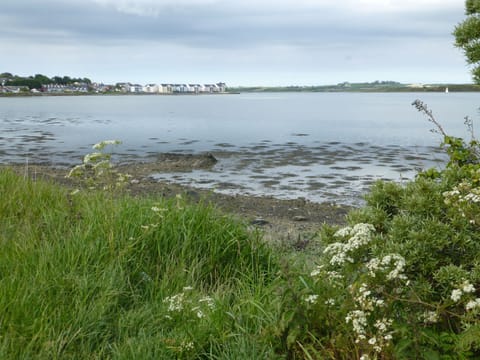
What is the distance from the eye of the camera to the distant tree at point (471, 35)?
623 centimetres

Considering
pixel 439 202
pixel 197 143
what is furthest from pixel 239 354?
pixel 197 143

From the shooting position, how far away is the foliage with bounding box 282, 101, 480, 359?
3.35m

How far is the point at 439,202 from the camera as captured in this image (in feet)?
13.5

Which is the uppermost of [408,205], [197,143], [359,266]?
[408,205]

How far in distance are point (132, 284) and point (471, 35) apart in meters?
4.64

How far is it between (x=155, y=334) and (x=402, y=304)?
6.17 ft

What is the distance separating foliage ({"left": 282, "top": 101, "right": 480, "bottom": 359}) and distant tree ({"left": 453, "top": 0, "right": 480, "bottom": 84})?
8.34 feet

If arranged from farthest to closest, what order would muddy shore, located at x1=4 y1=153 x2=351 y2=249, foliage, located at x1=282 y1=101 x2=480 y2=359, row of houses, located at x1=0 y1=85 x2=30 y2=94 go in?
row of houses, located at x1=0 y1=85 x2=30 y2=94 → muddy shore, located at x1=4 y1=153 x2=351 y2=249 → foliage, located at x1=282 y1=101 x2=480 y2=359

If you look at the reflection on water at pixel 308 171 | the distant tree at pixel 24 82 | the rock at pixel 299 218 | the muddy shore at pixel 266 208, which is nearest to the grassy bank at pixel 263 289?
the muddy shore at pixel 266 208

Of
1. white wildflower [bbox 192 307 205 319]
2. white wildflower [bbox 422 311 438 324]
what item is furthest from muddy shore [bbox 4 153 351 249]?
white wildflower [bbox 422 311 438 324]

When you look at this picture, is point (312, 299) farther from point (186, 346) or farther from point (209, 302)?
point (209, 302)

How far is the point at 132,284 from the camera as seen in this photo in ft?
17.0

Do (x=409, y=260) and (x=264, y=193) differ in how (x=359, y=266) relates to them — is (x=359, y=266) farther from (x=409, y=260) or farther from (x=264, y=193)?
(x=264, y=193)

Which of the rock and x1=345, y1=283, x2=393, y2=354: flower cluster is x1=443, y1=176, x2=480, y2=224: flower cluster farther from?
the rock
